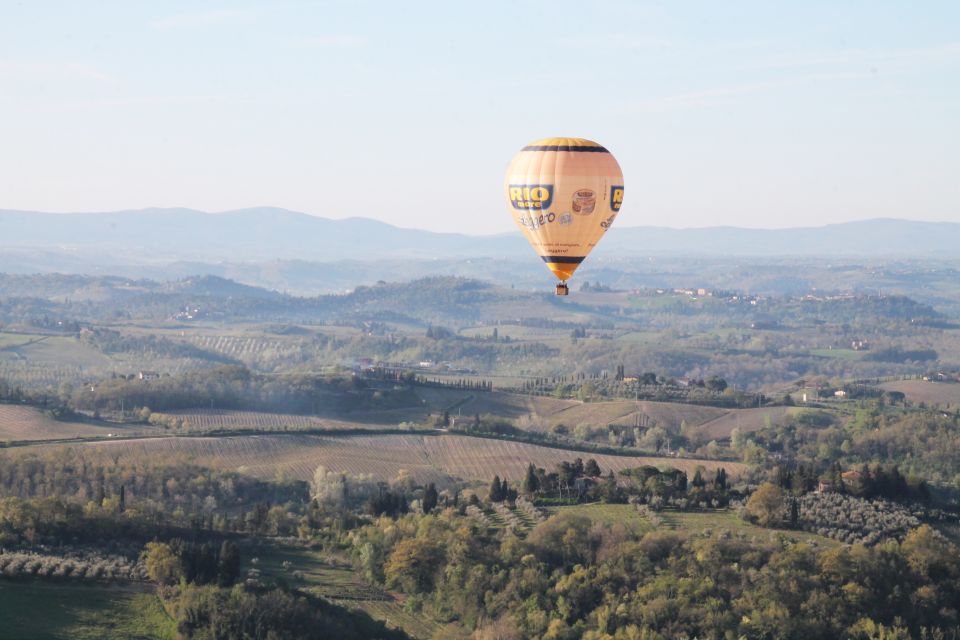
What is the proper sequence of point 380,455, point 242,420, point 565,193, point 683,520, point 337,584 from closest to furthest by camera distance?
point 565,193, point 337,584, point 683,520, point 380,455, point 242,420

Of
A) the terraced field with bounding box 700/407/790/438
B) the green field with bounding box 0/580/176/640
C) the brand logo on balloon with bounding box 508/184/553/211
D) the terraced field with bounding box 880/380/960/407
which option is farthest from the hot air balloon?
the terraced field with bounding box 880/380/960/407

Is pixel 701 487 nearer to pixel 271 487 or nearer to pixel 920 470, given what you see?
pixel 271 487

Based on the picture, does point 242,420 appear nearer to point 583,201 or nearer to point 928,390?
point 928,390

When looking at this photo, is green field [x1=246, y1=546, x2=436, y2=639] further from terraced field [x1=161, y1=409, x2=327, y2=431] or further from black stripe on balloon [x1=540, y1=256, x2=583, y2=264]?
terraced field [x1=161, y1=409, x2=327, y2=431]

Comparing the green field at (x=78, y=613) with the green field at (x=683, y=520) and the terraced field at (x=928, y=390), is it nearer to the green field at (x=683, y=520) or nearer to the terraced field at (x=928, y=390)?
the green field at (x=683, y=520)

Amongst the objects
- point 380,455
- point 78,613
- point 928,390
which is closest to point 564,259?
point 78,613

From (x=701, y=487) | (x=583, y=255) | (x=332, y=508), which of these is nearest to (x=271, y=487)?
(x=332, y=508)

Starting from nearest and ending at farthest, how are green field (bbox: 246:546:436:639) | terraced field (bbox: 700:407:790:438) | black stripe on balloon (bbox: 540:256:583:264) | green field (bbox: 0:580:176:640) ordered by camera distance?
green field (bbox: 0:580:176:640) < green field (bbox: 246:546:436:639) < black stripe on balloon (bbox: 540:256:583:264) < terraced field (bbox: 700:407:790:438)
